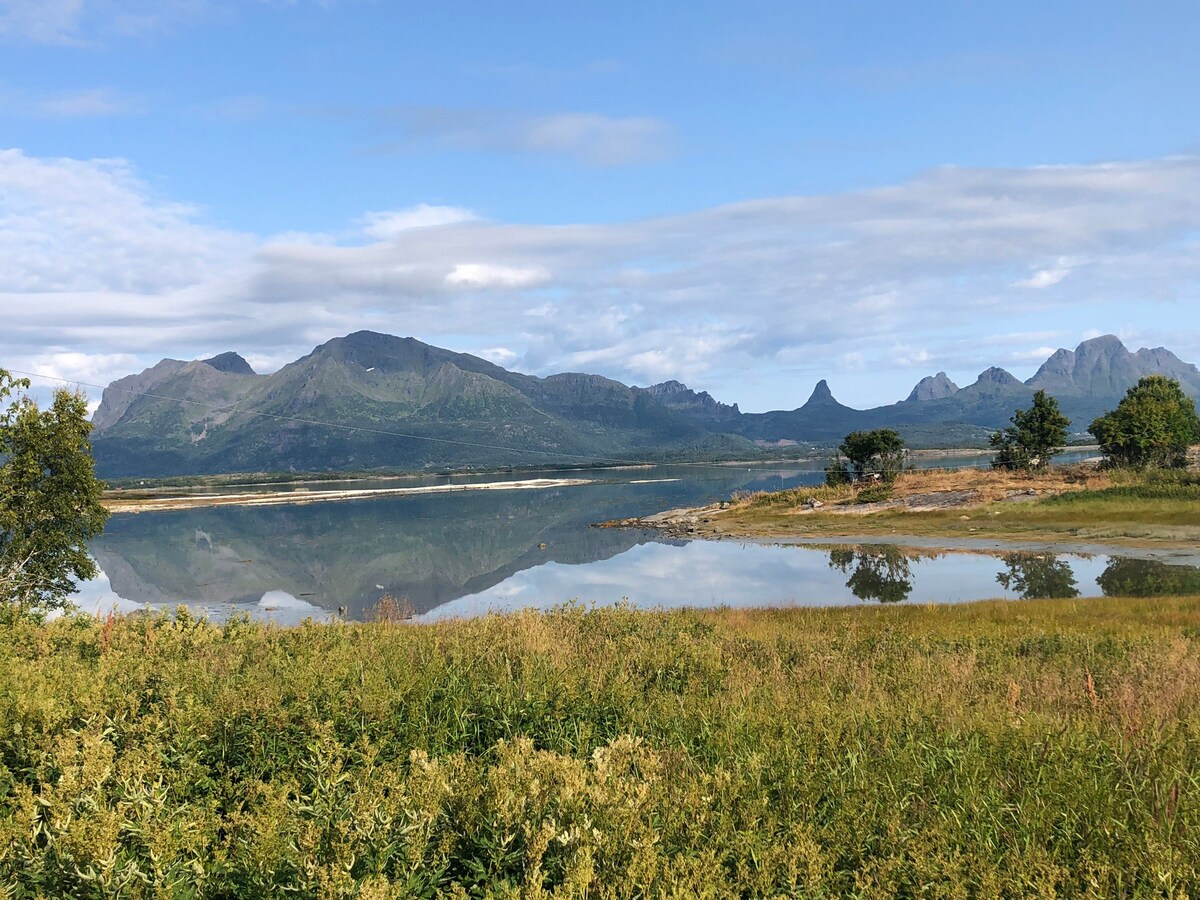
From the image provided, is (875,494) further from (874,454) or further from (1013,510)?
(1013,510)

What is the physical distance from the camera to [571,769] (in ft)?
20.4

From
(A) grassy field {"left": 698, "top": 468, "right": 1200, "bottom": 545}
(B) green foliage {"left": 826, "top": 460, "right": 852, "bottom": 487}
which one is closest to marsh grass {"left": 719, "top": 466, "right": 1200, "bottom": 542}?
(A) grassy field {"left": 698, "top": 468, "right": 1200, "bottom": 545}

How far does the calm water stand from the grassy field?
8660 millimetres

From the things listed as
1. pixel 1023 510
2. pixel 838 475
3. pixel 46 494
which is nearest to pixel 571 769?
pixel 46 494

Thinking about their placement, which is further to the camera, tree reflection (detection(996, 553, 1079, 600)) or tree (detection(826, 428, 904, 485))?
tree (detection(826, 428, 904, 485))

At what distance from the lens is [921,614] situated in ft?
91.7

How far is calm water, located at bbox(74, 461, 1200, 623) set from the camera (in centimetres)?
4122

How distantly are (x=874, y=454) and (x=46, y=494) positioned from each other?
257ft

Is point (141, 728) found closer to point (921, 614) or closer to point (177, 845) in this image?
point (177, 845)

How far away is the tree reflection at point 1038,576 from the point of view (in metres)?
37.3

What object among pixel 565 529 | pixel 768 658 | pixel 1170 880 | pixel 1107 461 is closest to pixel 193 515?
pixel 565 529

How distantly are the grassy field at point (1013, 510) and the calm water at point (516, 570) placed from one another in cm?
866

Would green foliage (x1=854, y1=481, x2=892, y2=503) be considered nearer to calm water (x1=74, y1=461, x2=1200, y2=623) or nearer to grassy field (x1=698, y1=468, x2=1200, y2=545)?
grassy field (x1=698, y1=468, x2=1200, y2=545)

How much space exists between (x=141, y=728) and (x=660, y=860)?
5.63m
